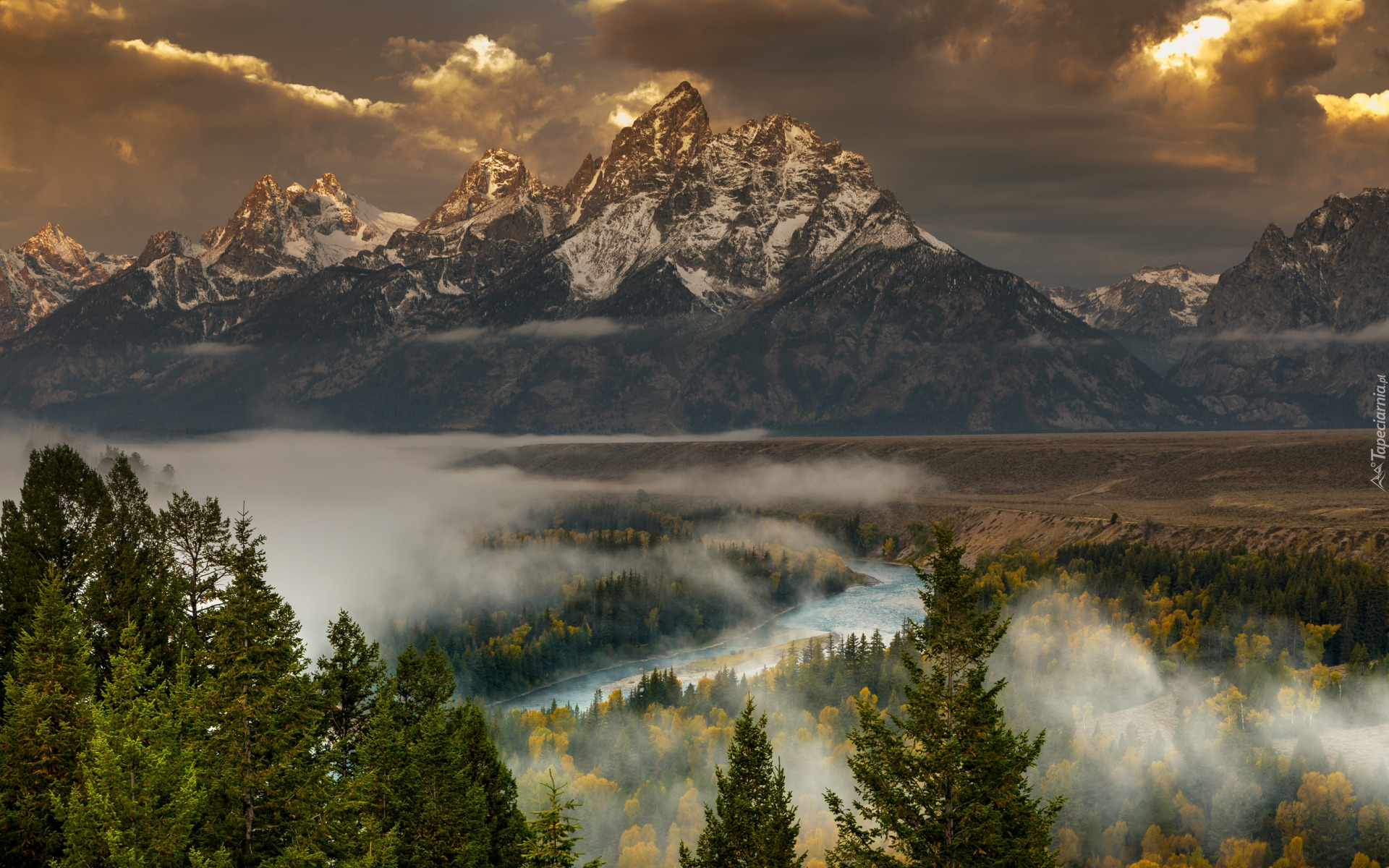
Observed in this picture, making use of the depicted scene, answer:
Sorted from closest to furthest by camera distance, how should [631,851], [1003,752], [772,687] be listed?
1. [1003,752]
2. [631,851]
3. [772,687]

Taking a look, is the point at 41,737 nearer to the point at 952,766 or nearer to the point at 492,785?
the point at 492,785

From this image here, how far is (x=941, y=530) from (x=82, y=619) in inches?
1857

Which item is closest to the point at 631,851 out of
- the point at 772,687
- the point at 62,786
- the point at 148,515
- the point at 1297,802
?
the point at 772,687

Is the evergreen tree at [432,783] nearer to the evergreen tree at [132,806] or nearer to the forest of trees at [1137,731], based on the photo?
the evergreen tree at [132,806]

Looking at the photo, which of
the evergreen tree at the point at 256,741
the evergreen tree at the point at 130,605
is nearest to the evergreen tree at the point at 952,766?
the evergreen tree at the point at 256,741

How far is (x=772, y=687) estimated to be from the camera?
183 m

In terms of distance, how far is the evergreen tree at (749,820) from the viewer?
4350 centimetres

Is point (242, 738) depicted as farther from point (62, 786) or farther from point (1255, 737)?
point (1255, 737)

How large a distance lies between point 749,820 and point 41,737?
3030 cm

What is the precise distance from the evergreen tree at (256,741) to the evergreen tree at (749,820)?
16957mm

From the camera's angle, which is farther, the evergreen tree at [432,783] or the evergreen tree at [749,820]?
the evergreen tree at [432,783]

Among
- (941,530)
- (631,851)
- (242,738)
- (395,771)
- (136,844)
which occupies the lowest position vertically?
(631,851)

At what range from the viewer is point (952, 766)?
120ft

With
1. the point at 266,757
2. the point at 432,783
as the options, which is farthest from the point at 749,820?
the point at 266,757
